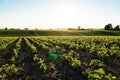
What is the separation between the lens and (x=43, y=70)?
10.6 meters

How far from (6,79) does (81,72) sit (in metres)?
3.63

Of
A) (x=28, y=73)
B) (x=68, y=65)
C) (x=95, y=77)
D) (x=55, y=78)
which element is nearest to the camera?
(x=95, y=77)

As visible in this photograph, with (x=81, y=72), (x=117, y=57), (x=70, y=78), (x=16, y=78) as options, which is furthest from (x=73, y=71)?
(x=117, y=57)

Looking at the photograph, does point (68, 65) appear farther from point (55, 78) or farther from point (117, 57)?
point (117, 57)

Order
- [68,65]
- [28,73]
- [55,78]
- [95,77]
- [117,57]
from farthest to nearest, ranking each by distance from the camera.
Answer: [117,57] < [68,65] < [28,73] < [55,78] < [95,77]

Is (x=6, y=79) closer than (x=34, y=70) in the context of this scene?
Yes

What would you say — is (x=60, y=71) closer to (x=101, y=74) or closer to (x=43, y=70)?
(x=43, y=70)

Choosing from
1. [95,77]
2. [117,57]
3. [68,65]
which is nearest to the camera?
[95,77]

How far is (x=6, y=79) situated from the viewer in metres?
9.20

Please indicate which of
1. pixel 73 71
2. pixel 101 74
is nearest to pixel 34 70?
pixel 73 71

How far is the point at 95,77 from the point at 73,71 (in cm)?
194

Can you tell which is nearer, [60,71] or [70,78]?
[70,78]

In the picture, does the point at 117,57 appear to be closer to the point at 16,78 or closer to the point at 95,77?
the point at 95,77

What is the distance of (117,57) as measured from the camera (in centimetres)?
1458
